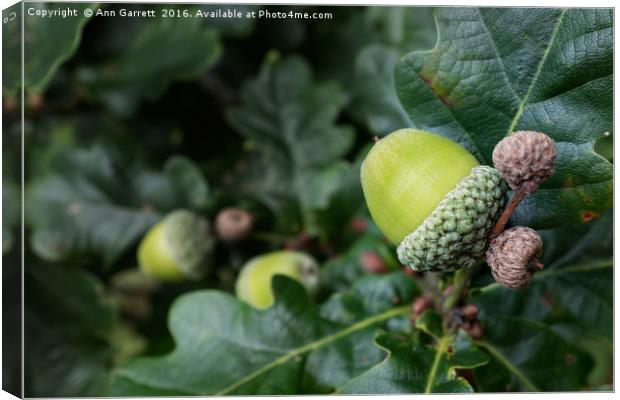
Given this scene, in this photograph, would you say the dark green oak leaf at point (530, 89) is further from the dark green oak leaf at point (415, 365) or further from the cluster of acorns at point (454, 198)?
the dark green oak leaf at point (415, 365)

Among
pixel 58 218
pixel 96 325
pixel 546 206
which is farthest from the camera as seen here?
pixel 96 325

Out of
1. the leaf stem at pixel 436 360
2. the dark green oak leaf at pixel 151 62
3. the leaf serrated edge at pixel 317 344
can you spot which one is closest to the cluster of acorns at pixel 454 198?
the leaf stem at pixel 436 360

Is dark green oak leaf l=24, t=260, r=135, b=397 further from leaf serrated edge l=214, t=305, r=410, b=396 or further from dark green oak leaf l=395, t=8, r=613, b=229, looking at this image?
dark green oak leaf l=395, t=8, r=613, b=229

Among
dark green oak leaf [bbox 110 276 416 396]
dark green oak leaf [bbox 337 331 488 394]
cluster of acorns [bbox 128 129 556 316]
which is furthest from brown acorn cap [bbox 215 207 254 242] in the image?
cluster of acorns [bbox 128 129 556 316]

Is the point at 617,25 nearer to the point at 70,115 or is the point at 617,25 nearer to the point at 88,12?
the point at 88,12

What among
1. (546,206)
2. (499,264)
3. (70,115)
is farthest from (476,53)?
(70,115)

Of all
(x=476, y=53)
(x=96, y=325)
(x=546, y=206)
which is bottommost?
(x=96, y=325)

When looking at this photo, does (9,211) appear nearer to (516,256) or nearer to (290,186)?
(290,186)
